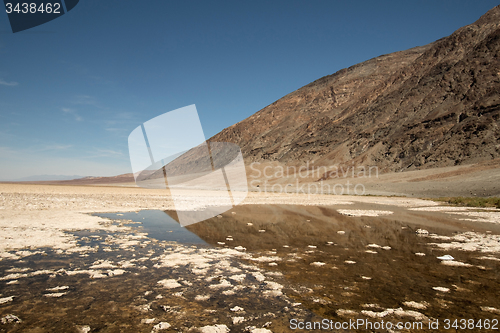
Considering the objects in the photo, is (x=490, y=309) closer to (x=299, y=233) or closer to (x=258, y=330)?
(x=258, y=330)

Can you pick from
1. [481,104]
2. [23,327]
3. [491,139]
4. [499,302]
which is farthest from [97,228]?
[481,104]

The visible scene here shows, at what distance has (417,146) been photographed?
48281 mm

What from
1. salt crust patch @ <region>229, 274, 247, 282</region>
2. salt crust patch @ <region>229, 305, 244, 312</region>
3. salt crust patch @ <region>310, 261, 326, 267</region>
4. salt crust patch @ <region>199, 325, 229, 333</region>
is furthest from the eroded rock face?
salt crust patch @ <region>199, 325, 229, 333</region>

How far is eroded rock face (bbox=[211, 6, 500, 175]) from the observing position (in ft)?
142

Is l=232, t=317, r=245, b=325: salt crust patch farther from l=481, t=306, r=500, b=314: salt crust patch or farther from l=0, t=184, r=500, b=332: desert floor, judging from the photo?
→ l=481, t=306, r=500, b=314: salt crust patch

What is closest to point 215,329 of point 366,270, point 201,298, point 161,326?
point 161,326

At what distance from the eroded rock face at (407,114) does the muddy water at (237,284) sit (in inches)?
1692

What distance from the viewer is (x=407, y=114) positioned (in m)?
55.7

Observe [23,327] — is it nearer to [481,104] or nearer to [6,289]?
[6,289]

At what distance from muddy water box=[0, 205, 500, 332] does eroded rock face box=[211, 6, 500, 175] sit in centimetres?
4297

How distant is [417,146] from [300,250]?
167 ft

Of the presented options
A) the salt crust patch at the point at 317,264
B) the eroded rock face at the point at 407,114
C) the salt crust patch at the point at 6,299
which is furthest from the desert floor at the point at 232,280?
the eroded rock face at the point at 407,114

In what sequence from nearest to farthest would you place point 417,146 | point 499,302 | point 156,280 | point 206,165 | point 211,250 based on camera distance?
point 499,302, point 156,280, point 211,250, point 417,146, point 206,165

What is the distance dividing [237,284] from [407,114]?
204ft
